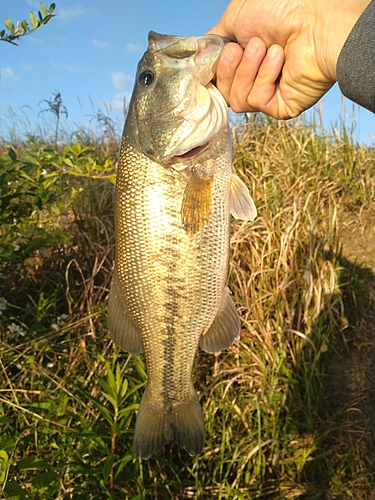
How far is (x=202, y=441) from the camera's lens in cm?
195

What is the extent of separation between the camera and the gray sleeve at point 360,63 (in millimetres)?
1513

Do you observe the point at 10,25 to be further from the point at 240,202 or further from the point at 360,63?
the point at 360,63

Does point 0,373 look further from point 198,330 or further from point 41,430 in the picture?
point 198,330

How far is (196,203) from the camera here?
5.81 feet

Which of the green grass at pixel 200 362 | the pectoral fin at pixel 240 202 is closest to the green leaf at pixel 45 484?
the green grass at pixel 200 362

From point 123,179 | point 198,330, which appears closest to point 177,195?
point 123,179

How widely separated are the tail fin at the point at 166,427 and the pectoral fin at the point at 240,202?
83 cm

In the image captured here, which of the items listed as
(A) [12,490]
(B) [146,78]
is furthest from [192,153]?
(A) [12,490]

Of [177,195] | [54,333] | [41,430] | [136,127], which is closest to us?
[177,195]

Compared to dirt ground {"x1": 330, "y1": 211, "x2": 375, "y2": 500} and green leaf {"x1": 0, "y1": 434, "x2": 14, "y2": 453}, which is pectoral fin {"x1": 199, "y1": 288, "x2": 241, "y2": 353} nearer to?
green leaf {"x1": 0, "y1": 434, "x2": 14, "y2": 453}

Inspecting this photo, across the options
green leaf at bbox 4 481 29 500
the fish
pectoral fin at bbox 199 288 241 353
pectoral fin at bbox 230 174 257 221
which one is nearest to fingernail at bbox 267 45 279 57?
the fish

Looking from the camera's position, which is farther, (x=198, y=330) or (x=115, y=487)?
(x=115, y=487)

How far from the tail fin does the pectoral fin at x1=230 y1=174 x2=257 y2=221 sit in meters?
0.83

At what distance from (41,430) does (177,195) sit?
1.95 metres
